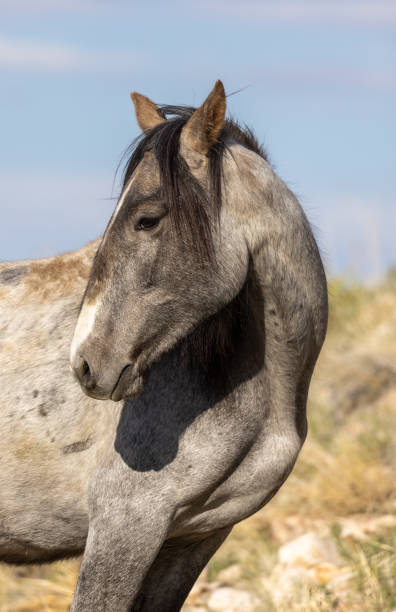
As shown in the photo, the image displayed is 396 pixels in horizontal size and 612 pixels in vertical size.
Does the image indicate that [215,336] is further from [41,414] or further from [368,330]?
[368,330]

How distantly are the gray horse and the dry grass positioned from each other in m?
0.91

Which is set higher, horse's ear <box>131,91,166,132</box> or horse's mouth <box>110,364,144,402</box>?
horse's ear <box>131,91,166,132</box>

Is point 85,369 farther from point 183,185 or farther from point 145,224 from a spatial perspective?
point 183,185

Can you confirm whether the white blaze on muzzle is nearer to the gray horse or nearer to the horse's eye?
the gray horse

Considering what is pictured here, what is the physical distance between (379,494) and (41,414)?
443 cm

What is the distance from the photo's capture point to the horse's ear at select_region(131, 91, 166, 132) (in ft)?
12.3

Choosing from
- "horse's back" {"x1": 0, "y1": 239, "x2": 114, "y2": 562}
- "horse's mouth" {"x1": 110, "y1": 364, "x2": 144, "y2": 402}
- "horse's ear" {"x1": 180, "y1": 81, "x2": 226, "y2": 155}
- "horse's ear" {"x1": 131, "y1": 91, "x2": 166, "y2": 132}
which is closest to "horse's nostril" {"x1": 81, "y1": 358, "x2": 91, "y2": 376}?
"horse's mouth" {"x1": 110, "y1": 364, "x2": 144, "y2": 402}

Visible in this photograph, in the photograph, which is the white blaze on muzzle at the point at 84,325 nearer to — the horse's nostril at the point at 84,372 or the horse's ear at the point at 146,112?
the horse's nostril at the point at 84,372

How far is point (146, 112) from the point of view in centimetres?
375

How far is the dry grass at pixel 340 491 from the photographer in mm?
5055

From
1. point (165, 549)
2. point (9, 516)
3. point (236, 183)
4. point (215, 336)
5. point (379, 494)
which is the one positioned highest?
point (236, 183)

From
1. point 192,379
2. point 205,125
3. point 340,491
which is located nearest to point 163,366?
point 192,379

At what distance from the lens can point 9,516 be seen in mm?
3680

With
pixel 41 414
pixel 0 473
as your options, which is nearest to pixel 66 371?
pixel 41 414
